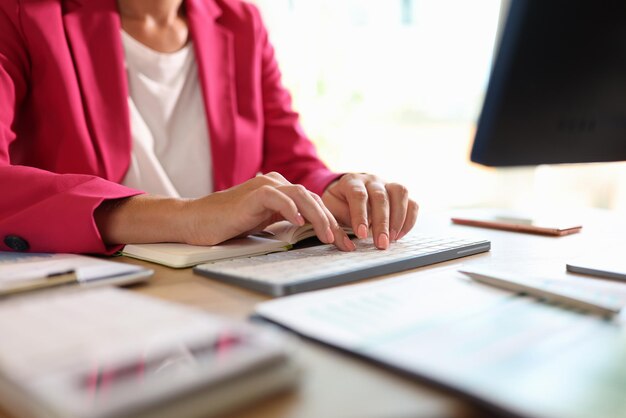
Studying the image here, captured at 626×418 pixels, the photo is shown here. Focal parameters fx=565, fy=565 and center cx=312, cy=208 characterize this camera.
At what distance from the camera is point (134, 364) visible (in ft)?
0.94

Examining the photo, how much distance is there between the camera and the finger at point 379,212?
739 millimetres

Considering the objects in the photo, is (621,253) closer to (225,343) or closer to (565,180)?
(225,343)

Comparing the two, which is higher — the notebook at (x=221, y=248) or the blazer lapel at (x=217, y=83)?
the blazer lapel at (x=217, y=83)

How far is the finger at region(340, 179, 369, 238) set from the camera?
2.60 ft

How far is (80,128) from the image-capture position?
42.4 inches

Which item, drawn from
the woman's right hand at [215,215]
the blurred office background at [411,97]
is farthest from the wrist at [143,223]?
the blurred office background at [411,97]

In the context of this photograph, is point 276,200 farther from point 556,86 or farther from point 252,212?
point 556,86

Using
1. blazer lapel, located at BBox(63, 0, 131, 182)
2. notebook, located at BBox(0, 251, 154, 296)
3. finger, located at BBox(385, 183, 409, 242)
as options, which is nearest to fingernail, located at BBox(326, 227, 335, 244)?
finger, located at BBox(385, 183, 409, 242)

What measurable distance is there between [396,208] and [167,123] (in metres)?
0.67

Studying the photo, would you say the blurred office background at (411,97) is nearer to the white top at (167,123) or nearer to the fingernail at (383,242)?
the white top at (167,123)

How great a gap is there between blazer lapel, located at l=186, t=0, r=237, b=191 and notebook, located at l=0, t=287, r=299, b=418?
921mm

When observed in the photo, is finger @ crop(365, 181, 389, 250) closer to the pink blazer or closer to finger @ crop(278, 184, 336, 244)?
finger @ crop(278, 184, 336, 244)

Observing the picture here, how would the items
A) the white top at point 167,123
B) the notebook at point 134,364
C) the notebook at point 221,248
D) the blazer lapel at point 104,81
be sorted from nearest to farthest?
the notebook at point 134,364
the notebook at point 221,248
the blazer lapel at point 104,81
the white top at point 167,123

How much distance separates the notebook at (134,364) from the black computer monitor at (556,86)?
41 cm
